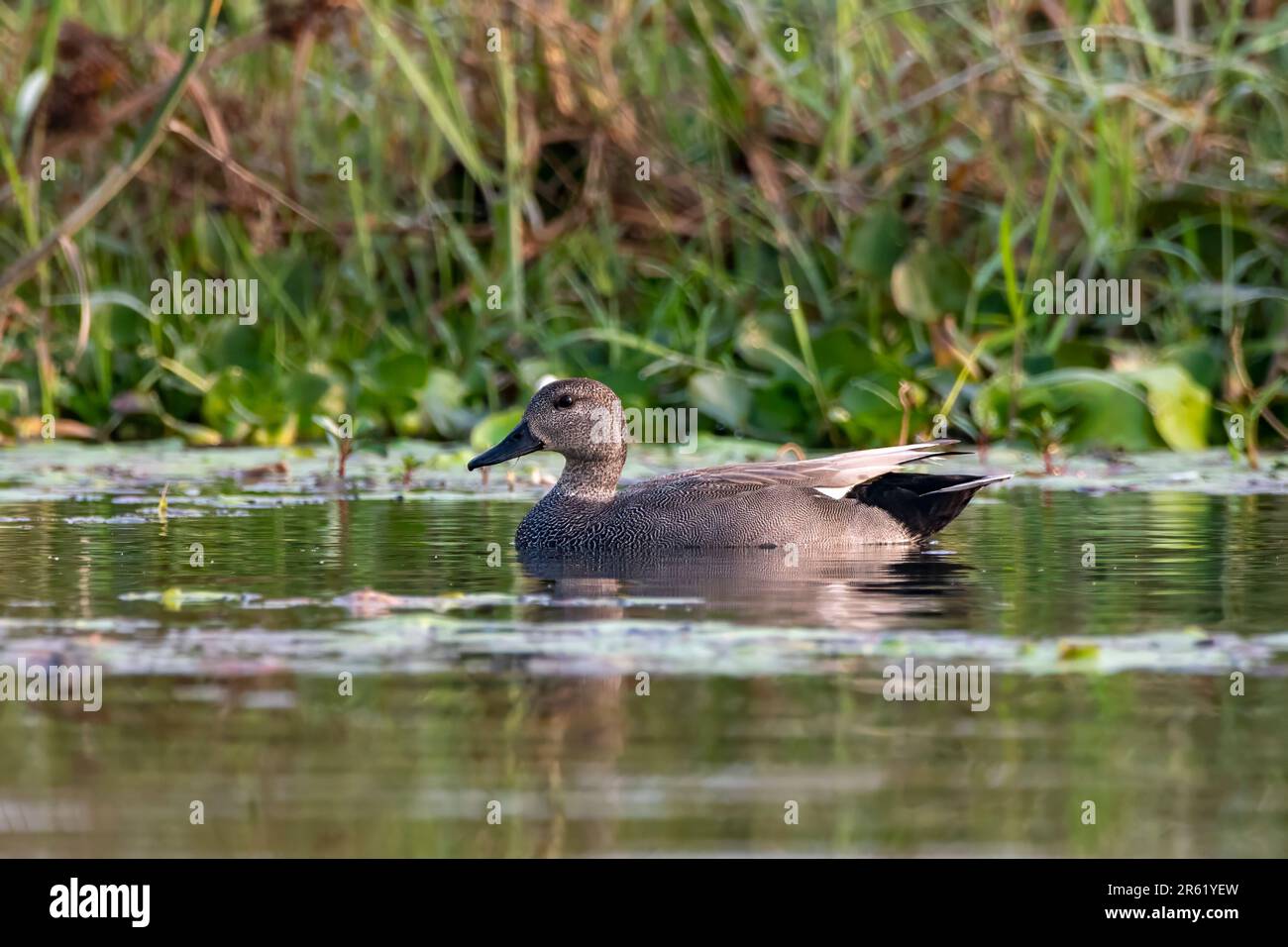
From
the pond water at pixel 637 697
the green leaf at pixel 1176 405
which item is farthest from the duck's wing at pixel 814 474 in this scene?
the green leaf at pixel 1176 405

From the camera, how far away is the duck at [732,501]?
24.0 ft

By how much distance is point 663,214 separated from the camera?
1297cm

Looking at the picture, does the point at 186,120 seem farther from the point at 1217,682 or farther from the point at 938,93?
the point at 1217,682

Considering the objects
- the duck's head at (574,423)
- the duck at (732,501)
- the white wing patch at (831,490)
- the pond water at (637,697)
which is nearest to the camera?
the pond water at (637,697)

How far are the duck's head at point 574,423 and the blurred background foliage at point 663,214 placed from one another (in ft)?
8.48

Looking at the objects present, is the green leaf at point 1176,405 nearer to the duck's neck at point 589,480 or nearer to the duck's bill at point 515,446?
the duck's neck at point 589,480

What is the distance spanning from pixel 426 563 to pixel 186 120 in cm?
667

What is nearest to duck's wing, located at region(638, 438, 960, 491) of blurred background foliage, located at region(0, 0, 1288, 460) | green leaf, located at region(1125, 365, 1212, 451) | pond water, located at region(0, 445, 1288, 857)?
pond water, located at region(0, 445, 1288, 857)

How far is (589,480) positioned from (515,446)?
330 millimetres

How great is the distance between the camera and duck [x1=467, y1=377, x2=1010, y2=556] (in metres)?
7.30

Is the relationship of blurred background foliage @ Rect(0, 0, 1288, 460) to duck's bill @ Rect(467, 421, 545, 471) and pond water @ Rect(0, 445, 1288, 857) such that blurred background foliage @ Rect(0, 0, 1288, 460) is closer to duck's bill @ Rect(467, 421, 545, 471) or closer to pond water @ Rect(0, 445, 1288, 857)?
duck's bill @ Rect(467, 421, 545, 471)

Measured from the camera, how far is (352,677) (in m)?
4.89
